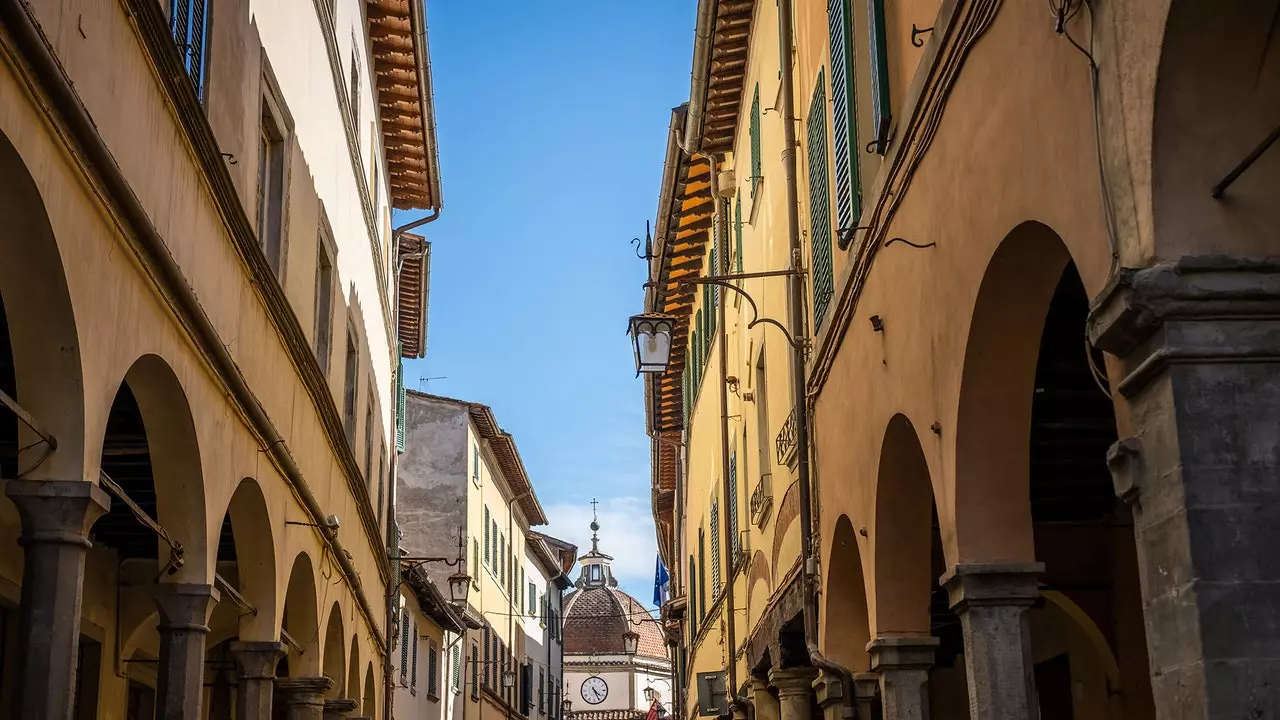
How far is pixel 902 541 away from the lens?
34.7 feet

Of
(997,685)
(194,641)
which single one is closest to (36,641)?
(194,641)

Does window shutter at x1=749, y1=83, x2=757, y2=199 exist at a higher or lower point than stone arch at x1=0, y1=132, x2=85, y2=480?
higher

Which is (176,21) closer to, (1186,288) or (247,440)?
(247,440)

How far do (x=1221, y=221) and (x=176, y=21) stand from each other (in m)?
6.89

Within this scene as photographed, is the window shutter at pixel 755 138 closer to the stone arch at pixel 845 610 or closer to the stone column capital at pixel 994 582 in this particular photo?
the stone arch at pixel 845 610

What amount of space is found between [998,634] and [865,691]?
459 centimetres

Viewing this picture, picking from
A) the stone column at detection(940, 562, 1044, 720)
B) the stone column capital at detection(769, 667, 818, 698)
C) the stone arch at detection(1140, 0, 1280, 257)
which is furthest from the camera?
the stone column capital at detection(769, 667, 818, 698)

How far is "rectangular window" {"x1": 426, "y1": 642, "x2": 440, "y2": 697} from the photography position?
119 feet

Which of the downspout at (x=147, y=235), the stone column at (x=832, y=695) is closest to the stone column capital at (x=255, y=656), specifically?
the downspout at (x=147, y=235)

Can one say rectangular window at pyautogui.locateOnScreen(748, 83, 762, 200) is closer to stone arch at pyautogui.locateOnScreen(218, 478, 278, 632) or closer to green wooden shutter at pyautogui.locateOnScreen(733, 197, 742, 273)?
green wooden shutter at pyautogui.locateOnScreen(733, 197, 742, 273)

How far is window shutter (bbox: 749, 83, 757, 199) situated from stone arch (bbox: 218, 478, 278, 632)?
762cm

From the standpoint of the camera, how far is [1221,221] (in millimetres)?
4777

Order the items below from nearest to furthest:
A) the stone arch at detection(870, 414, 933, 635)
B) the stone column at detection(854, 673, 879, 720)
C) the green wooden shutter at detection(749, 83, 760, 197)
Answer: the stone arch at detection(870, 414, 933, 635) < the stone column at detection(854, 673, 879, 720) < the green wooden shutter at detection(749, 83, 760, 197)

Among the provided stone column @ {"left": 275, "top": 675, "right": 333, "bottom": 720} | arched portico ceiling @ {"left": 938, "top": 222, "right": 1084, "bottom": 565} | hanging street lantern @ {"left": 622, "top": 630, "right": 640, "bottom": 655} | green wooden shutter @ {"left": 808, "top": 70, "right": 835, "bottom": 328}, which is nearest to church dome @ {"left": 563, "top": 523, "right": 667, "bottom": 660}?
hanging street lantern @ {"left": 622, "top": 630, "right": 640, "bottom": 655}
